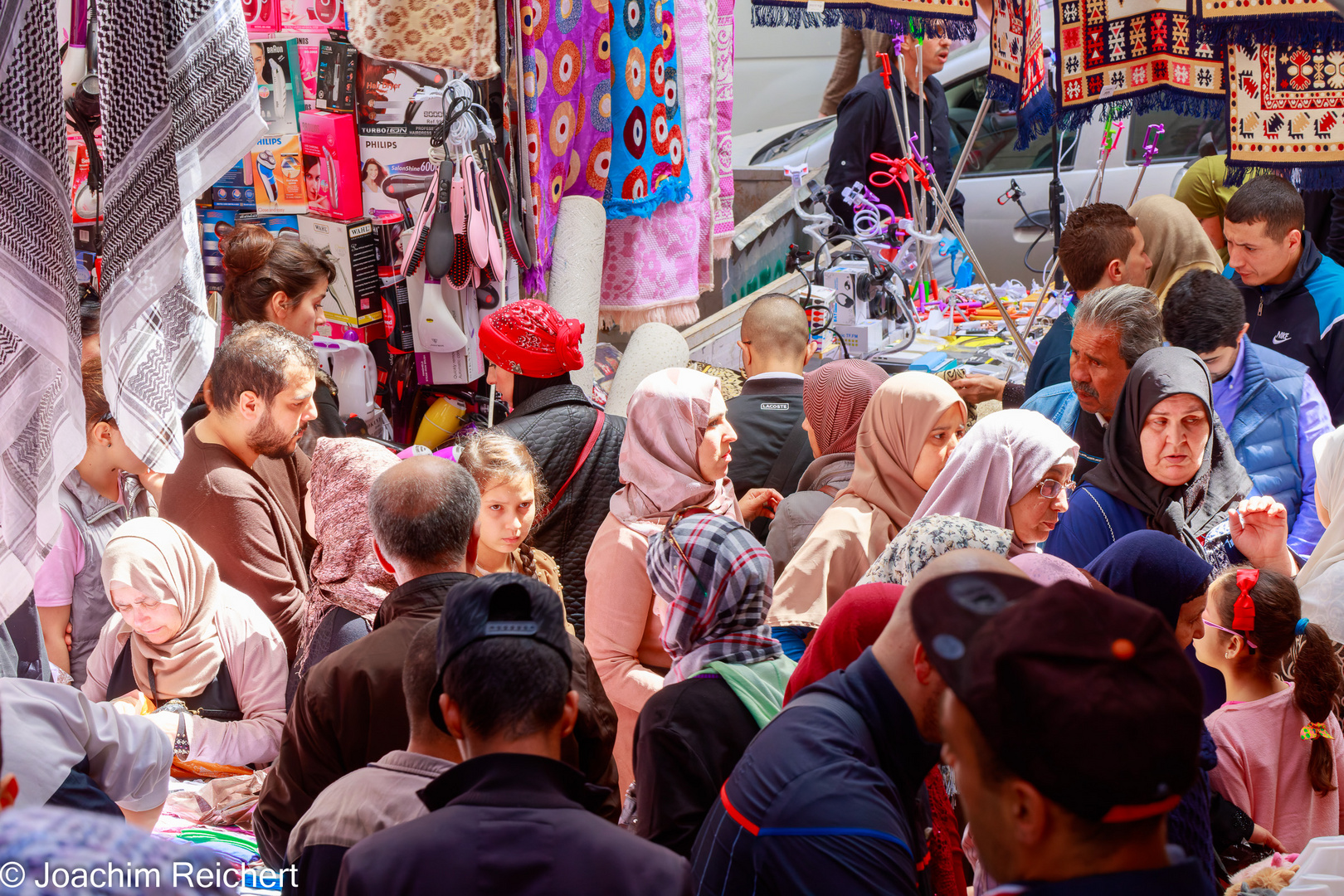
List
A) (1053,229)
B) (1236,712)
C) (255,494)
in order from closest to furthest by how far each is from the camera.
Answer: (1236,712) < (255,494) < (1053,229)

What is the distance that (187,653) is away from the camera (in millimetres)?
2748

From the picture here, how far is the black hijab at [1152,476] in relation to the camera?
10.0 ft

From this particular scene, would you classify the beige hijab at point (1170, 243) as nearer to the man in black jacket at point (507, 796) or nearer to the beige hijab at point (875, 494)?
the beige hijab at point (875, 494)

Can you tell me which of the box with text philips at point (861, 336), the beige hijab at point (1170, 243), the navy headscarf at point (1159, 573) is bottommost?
the navy headscarf at point (1159, 573)

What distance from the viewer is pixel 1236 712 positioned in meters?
2.56

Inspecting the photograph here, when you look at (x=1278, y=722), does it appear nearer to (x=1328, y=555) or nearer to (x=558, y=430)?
(x=1328, y=555)

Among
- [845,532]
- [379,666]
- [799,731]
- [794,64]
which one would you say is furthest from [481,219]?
[794,64]

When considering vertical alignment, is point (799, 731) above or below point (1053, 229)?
below

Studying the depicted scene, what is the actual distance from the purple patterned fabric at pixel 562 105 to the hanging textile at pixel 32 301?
2745 millimetres

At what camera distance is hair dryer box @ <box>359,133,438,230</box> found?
168 inches

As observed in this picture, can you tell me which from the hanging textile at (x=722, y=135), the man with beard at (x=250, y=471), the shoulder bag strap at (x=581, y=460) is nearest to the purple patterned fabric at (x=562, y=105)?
the hanging textile at (x=722, y=135)

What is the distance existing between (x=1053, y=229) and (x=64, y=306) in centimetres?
528

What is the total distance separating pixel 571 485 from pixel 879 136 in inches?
175

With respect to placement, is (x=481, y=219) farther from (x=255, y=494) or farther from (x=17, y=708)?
(x=17, y=708)
